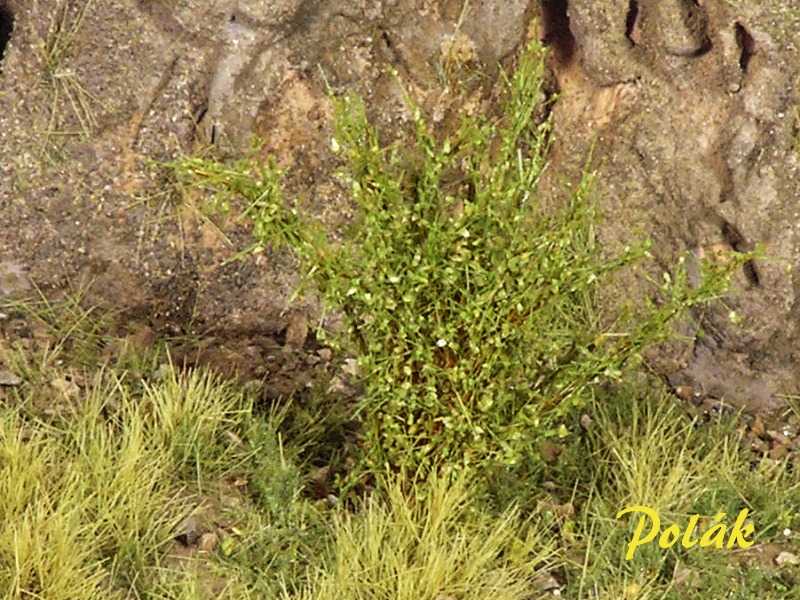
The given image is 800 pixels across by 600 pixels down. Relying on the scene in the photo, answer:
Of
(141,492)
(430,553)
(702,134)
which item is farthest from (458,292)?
(702,134)

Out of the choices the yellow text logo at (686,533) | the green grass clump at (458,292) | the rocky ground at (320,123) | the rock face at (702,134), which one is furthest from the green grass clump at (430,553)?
the rock face at (702,134)

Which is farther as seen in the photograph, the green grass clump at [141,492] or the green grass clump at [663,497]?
the green grass clump at [663,497]

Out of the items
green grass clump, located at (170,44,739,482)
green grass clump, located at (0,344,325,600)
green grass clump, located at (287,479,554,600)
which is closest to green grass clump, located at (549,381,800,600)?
green grass clump, located at (287,479,554,600)

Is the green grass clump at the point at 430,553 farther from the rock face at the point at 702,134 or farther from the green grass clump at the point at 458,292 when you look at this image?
the rock face at the point at 702,134

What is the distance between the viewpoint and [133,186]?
434 centimetres

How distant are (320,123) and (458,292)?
3.39 feet

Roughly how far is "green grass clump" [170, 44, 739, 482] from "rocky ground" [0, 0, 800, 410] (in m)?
0.64

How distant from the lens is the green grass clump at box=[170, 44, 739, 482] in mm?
3309

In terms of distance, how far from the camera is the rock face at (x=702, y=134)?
4.14m

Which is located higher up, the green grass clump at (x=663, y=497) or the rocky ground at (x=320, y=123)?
the rocky ground at (x=320, y=123)

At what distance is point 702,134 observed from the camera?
4230mm

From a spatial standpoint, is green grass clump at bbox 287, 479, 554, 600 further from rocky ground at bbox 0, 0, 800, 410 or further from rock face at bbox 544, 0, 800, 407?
rock face at bbox 544, 0, 800, 407

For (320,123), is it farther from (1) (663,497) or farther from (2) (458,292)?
(1) (663,497)

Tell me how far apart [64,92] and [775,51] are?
2007 millimetres
